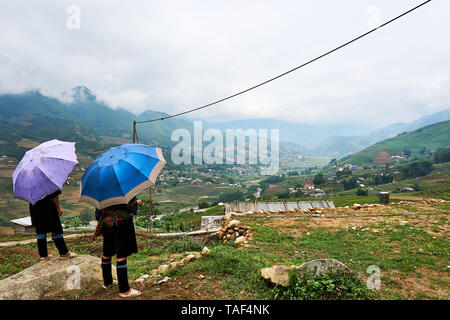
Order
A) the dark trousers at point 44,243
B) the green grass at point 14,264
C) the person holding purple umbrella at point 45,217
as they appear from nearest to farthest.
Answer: the person holding purple umbrella at point 45,217, the dark trousers at point 44,243, the green grass at point 14,264

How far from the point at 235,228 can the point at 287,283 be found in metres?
5.41

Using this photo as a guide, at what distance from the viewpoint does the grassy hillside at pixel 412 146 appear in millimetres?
159750

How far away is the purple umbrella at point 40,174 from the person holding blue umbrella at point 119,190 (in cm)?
102

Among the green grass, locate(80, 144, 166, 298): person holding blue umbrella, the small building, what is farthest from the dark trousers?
the small building

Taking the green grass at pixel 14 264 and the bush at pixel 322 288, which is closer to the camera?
the bush at pixel 322 288

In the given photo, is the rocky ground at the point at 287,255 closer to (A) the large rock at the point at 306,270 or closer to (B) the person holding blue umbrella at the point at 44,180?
(A) the large rock at the point at 306,270

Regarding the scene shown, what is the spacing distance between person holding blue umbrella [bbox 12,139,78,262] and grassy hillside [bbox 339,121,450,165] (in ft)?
613

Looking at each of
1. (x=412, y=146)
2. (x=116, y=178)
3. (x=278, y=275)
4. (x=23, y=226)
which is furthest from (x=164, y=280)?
(x=412, y=146)

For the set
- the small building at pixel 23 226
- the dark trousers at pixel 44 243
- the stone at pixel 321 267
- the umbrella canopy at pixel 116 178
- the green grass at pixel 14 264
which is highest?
the umbrella canopy at pixel 116 178

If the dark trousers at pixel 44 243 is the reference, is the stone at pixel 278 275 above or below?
below

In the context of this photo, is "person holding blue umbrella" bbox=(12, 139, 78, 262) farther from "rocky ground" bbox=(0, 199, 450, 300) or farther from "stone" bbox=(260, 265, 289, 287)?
"stone" bbox=(260, 265, 289, 287)

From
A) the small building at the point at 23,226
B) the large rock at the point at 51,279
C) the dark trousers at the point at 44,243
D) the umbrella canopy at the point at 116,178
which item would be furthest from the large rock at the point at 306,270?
the small building at the point at 23,226

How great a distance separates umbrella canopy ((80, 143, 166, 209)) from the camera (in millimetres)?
3627
